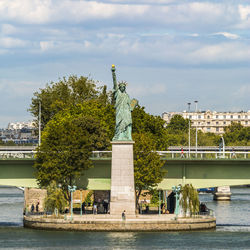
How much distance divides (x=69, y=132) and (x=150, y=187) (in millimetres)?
10733

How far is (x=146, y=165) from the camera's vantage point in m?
91.3

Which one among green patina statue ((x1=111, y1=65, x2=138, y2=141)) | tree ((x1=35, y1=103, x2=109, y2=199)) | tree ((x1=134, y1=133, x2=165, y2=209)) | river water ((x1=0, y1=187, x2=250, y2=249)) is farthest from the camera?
tree ((x1=134, y1=133, x2=165, y2=209))

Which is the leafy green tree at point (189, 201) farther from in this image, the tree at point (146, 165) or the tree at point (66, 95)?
the tree at point (66, 95)

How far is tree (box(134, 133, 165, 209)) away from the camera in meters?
90.2

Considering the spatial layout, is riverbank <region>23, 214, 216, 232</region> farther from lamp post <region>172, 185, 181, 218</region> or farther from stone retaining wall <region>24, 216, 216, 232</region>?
lamp post <region>172, 185, 181, 218</region>

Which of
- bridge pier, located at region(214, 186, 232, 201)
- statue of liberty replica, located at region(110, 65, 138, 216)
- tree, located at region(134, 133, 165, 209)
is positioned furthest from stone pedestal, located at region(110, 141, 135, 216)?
bridge pier, located at region(214, 186, 232, 201)

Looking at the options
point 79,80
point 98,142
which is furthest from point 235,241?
point 79,80

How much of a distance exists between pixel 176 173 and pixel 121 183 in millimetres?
9792

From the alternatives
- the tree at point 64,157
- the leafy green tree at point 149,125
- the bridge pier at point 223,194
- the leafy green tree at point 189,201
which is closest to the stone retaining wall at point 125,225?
the leafy green tree at point 189,201

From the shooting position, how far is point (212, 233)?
82.1 m

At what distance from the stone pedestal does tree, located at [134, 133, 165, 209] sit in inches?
237

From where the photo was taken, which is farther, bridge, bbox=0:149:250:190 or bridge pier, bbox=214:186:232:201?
bridge pier, bbox=214:186:232:201

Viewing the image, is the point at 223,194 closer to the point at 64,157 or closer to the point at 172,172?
the point at 172,172

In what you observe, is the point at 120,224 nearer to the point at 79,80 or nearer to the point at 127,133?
the point at 127,133
